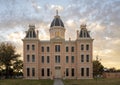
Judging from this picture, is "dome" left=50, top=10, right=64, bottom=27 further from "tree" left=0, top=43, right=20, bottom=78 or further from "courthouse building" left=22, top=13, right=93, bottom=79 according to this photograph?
"tree" left=0, top=43, right=20, bottom=78

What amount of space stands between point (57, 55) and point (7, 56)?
14.0 metres

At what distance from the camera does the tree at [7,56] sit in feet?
212

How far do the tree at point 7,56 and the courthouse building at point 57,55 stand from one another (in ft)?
26.7

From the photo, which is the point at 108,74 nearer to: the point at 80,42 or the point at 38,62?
the point at 80,42

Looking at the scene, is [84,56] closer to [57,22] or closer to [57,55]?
[57,55]

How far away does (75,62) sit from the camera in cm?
5975

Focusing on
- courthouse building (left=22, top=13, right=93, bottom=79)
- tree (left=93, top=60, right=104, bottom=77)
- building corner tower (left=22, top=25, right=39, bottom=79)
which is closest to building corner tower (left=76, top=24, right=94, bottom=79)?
courthouse building (left=22, top=13, right=93, bottom=79)

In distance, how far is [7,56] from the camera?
64.8 metres

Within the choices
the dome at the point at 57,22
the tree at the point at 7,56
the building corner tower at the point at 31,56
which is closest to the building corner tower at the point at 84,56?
the dome at the point at 57,22

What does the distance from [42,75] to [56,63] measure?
14.3 ft

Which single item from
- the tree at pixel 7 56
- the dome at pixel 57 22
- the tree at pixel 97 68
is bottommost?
the tree at pixel 97 68

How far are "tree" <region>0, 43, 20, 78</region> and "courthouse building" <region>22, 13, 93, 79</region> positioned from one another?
815cm

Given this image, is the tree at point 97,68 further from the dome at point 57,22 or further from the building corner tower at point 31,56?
the building corner tower at point 31,56

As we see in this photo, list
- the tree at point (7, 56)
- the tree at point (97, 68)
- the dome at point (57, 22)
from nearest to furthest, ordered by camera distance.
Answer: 1. the dome at point (57, 22)
2. the tree at point (7, 56)
3. the tree at point (97, 68)
